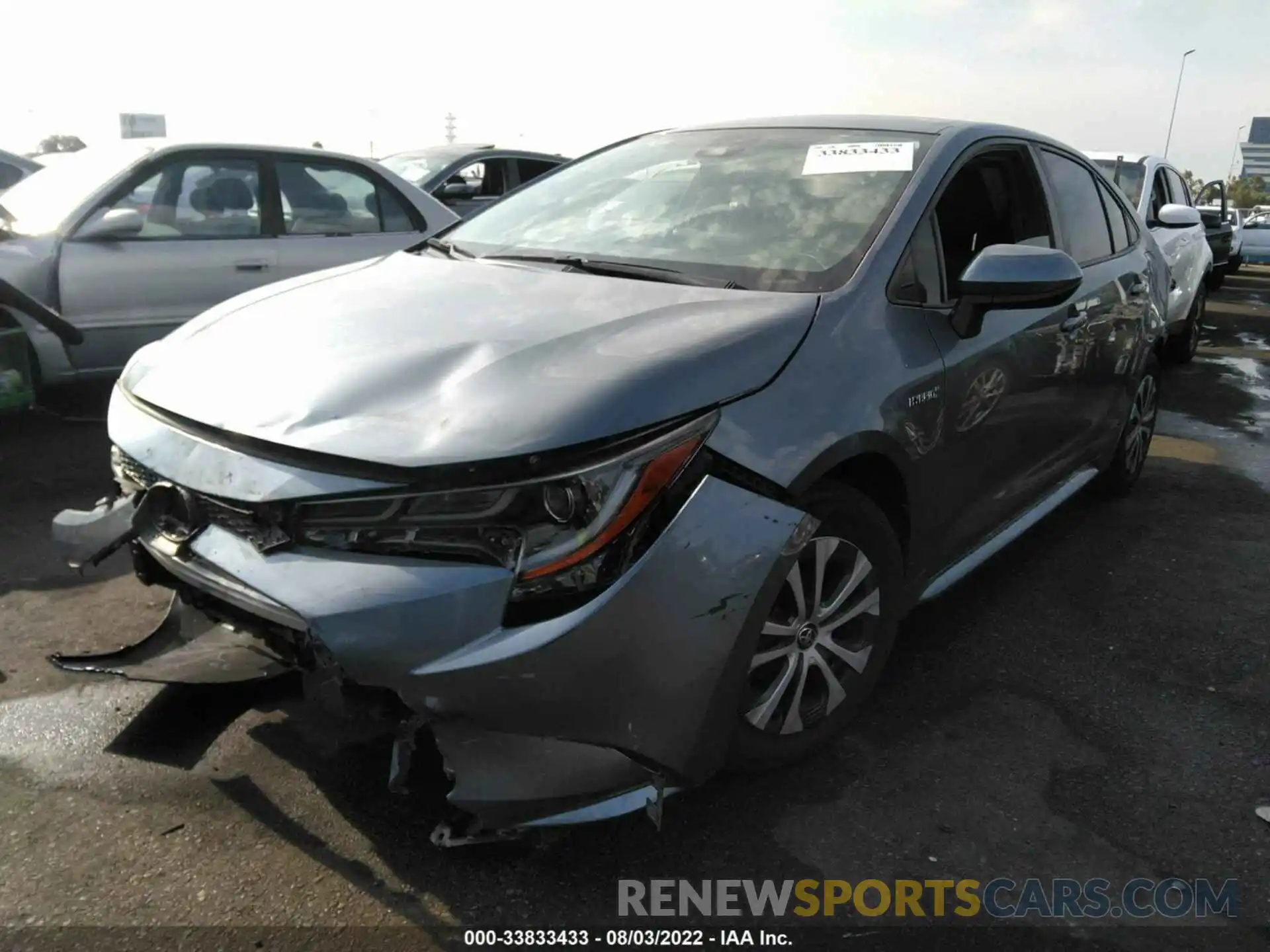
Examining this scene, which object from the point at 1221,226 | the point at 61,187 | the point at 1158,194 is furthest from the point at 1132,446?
the point at 1221,226

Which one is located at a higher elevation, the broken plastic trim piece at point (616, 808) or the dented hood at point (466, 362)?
the dented hood at point (466, 362)

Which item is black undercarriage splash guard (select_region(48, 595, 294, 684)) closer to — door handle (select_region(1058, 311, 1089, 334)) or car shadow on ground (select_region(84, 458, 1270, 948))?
car shadow on ground (select_region(84, 458, 1270, 948))

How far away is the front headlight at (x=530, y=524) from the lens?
1.95 meters

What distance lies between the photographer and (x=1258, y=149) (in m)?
149

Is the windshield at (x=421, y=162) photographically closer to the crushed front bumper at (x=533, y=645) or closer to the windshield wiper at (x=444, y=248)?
the windshield wiper at (x=444, y=248)

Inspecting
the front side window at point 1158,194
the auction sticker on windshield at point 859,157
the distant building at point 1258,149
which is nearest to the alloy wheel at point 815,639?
the auction sticker on windshield at point 859,157

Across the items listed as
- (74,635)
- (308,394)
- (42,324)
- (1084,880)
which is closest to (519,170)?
(42,324)

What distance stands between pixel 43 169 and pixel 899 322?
553cm

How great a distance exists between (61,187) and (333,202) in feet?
4.70

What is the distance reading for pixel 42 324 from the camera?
4.93 m

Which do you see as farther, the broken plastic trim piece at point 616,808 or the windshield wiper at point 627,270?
the windshield wiper at point 627,270

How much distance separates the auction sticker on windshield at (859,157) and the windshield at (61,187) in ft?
13.3

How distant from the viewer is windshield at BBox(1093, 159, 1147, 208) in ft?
27.3

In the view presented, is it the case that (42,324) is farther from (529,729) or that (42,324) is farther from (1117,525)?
(1117,525)
